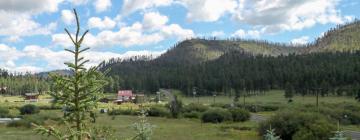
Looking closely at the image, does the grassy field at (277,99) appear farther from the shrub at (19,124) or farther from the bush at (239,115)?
the shrub at (19,124)

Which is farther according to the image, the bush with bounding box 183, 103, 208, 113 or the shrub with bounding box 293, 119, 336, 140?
the bush with bounding box 183, 103, 208, 113

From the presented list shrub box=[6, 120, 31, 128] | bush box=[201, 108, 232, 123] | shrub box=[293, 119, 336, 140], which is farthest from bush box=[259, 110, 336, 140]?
shrub box=[6, 120, 31, 128]

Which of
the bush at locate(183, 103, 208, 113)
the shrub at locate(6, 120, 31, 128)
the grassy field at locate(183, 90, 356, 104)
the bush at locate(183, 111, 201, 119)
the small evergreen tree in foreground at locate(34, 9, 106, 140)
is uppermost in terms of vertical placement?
the small evergreen tree in foreground at locate(34, 9, 106, 140)

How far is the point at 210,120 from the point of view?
9775 cm

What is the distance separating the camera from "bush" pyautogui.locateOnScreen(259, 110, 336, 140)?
185 feet

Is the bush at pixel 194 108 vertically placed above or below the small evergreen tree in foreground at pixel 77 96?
below

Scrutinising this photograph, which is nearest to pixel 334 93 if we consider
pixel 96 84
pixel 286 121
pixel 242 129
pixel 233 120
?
pixel 233 120

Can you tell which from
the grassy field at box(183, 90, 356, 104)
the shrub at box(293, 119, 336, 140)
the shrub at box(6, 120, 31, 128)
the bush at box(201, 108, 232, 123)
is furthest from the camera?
the grassy field at box(183, 90, 356, 104)

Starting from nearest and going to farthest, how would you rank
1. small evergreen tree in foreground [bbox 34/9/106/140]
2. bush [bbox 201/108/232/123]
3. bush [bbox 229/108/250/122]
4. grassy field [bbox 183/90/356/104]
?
1. small evergreen tree in foreground [bbox 34/9/106/140]
2. bush [bbox 201/108/232/123]
3. bush [bbox 229/108/250/122]
4. grassy field [bbox 183/90/356/104]

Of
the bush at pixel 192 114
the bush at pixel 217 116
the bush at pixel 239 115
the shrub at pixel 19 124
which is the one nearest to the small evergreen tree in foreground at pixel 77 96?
the shrub at pixel 19 124

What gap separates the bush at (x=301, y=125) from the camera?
56406mm

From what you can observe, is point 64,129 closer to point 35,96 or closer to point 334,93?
point 334,93

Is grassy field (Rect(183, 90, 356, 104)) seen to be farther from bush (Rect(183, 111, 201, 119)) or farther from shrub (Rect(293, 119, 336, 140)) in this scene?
shrub (Rect(293, 119, 336, 140))

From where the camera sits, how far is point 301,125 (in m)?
61.1
